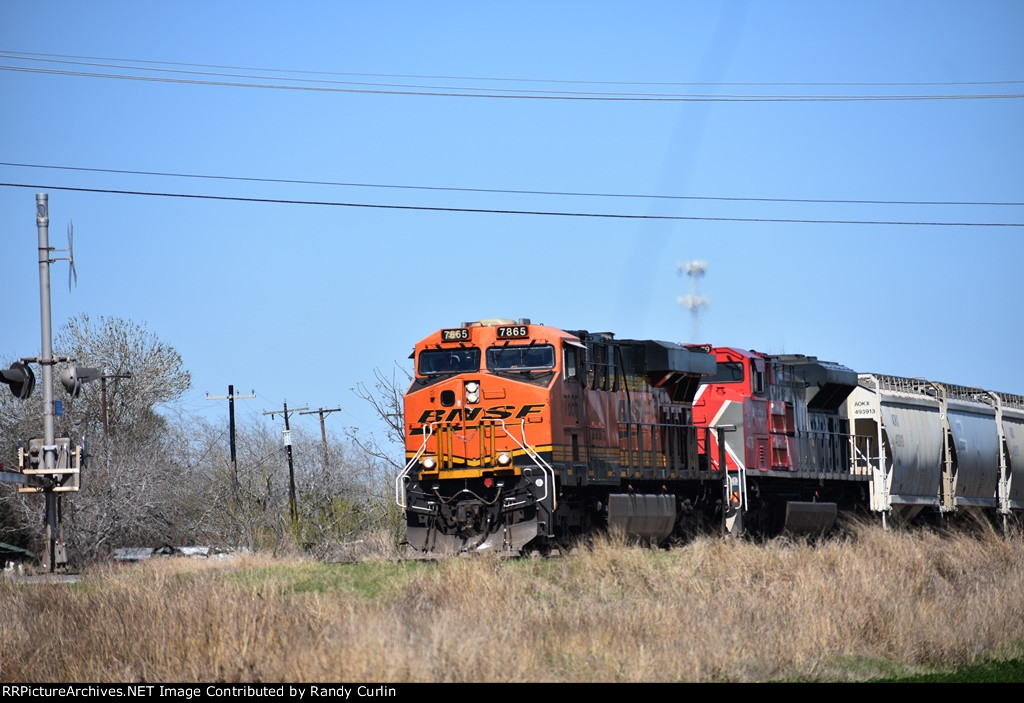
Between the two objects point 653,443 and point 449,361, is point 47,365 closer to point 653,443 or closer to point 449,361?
point 449,361

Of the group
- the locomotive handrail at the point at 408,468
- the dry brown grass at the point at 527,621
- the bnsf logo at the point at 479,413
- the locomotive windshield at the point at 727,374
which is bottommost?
the dry brown grass at the point at 527,621

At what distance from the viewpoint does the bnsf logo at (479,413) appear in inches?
846

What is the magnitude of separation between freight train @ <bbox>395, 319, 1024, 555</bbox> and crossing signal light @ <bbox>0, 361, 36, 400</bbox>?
624 centimetres

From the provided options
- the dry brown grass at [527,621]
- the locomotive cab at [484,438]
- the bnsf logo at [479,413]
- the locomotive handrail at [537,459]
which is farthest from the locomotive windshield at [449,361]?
the dry brown grass at [527,621]

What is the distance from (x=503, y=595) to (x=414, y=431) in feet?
22.7

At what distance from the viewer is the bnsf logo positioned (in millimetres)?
21484

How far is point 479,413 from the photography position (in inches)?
862

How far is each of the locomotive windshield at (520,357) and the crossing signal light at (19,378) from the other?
7555mm

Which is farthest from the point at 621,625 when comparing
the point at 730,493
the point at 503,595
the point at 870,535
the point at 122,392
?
the point at 122,392

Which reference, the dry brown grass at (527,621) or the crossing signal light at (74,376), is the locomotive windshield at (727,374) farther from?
the crossing signal light at (74,376)

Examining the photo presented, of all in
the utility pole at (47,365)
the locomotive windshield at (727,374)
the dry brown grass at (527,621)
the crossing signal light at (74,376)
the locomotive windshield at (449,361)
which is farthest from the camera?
the locomotive windshield at (727,374)

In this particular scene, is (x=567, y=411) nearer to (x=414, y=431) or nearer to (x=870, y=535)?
(x=414, y=431)

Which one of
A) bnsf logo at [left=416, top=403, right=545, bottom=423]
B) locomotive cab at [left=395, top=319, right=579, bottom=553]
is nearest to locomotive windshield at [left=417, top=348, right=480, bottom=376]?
locomotive cab at [left=395, top=319, right=579, bottom=553]
